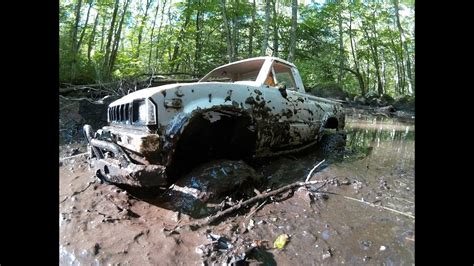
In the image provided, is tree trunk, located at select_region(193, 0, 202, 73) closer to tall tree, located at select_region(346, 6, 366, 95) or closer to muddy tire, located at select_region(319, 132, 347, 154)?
muddy tire, located at select_region(319, 132, 347, 154)

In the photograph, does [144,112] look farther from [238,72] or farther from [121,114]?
[238,72]

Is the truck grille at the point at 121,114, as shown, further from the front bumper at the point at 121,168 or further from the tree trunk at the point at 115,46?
the tree trunk at the point at 115,46

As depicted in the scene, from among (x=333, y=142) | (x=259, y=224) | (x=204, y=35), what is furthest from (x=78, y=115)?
(x=204, y=35)

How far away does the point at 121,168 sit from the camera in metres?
3.01

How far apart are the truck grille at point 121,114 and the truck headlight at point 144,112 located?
0.08 m

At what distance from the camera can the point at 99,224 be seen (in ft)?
9.61

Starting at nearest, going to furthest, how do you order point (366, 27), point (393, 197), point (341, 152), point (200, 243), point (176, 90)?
point (200, 243) < point (176, 90) < point (393, 197) < point (341, 152) < point (366, 27)

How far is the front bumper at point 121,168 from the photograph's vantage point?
2838 millimetres

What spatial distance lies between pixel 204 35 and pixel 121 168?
44.5 feet

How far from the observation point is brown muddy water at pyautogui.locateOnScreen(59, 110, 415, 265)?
2.43 meters
